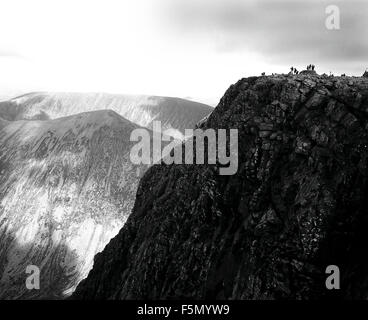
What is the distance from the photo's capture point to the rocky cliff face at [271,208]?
3575 cm

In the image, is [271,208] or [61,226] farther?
[61,226]

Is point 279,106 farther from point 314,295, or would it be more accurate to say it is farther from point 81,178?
point 81,178

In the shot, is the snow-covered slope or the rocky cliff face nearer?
the rocky cliff face

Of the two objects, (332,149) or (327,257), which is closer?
(327,257)

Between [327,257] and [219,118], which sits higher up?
[219,118]

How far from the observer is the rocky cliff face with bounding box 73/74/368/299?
117 ft

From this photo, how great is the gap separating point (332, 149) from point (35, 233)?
164 m

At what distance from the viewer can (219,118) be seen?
52875 millimetres

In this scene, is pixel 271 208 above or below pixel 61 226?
below

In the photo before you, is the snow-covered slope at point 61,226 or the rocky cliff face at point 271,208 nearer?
the rocky cliff face at point 271,208

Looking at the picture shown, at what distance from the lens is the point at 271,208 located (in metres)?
40.0

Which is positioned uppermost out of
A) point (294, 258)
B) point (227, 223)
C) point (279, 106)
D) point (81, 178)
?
point (81, 178)
